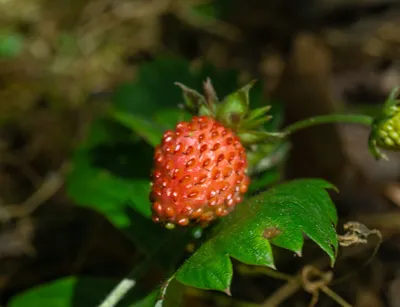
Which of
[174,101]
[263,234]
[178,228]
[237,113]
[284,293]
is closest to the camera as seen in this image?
[263,234]

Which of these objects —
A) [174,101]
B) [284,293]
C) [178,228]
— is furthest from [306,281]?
[174,101]

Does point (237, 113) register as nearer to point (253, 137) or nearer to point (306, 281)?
point (253, 137)

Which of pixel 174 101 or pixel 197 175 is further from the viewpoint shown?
pixel 174 101

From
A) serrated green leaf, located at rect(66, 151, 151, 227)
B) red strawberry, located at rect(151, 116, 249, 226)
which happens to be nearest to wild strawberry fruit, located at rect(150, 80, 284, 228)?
red strawberry, located at rect(151, 116, 249, 226)

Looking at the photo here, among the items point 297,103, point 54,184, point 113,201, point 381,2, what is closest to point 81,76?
point 54,184

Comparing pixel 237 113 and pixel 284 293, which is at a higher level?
pixel 237 113

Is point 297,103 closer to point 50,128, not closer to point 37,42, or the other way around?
point 50,128

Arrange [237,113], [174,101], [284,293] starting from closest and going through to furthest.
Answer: [237,113], [284,293], [174,101]
